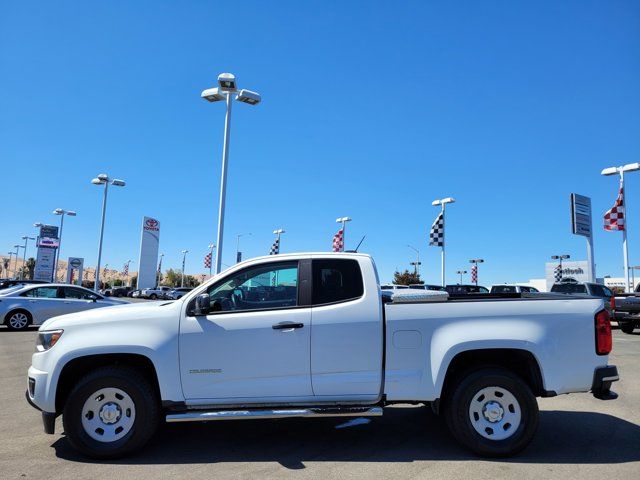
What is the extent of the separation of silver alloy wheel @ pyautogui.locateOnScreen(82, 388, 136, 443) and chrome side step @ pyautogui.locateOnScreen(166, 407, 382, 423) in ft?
1.41

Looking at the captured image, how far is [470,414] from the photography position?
4656mm

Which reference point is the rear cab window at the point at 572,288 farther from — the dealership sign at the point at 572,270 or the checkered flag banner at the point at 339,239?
the dealership sign at the point at 572,270

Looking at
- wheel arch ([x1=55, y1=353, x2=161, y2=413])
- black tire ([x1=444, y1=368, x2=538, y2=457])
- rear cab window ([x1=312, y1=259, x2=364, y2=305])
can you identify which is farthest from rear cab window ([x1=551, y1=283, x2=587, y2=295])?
wheel arch ([x1=55, y1=353, x2=161, y2=413])

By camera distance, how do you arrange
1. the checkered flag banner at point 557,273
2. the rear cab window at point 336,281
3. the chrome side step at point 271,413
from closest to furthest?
the chrome side step at point 271,413, the rear cab window at point 336,281, the checkered flag banner at point 557,273

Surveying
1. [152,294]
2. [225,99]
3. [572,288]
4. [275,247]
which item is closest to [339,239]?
[275,247]

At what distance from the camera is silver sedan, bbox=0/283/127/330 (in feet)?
50.6

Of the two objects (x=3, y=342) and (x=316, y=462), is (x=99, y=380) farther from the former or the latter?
(x=3, y=342)

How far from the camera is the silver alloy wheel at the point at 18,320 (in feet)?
50.7

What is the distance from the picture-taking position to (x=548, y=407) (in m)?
6.84

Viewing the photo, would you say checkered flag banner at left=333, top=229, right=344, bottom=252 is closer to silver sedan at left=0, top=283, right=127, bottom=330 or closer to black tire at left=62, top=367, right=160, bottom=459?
silver sedan at left=0, top=283, right=127, bottom=330

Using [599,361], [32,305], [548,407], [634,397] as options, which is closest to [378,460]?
[599,361]

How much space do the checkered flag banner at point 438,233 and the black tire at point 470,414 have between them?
82.6 ft

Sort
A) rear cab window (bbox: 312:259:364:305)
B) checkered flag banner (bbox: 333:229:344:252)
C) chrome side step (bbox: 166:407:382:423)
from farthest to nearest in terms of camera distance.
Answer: checkered flag banner (bbox: 333:229:344:252) < rear cab window (bbox: 312:259:364:305) < chrome side step (bbox: 166:407:382:423)

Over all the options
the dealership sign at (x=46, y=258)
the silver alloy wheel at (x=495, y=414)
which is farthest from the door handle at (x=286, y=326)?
the dealership sign at (x=46, y=258)
